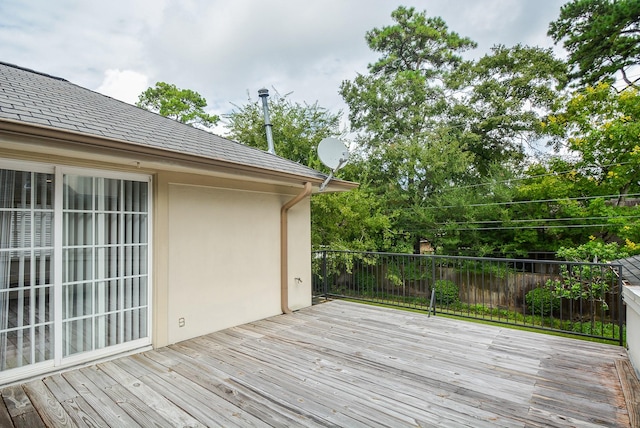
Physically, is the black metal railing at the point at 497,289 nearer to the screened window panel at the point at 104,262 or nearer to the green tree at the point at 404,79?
the screened window panel at the point at 104,262

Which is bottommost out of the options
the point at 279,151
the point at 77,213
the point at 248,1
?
the point at 77,213

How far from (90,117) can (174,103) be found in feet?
54.3

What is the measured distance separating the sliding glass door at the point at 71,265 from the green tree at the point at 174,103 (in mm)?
16334

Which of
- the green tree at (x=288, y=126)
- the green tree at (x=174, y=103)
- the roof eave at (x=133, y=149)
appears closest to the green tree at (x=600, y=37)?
the green tree at (x=288, y=126)

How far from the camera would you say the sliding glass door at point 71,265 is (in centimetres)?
288

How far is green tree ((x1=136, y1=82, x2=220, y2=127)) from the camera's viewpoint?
60.1ft

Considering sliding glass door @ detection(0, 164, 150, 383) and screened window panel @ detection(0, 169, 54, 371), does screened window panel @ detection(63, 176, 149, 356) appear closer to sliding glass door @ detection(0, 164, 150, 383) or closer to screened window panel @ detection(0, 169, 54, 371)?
sliding glass door @ detection(0, 164, 150, 383)

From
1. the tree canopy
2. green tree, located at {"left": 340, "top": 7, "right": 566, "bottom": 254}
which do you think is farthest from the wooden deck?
green tree, located at {"left": 340, "top": 7, "right": 566, "bottom": 254}

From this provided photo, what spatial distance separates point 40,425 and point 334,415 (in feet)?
6.76

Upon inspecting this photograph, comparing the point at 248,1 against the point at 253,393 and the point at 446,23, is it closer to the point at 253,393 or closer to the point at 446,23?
the point at 253,393

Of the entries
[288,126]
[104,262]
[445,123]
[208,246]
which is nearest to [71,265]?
[104,262]

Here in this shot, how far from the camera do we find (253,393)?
9.02ft

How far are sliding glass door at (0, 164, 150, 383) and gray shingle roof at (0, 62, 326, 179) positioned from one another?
1.66ft

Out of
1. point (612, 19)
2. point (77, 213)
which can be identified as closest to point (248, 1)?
point (77, 213)
